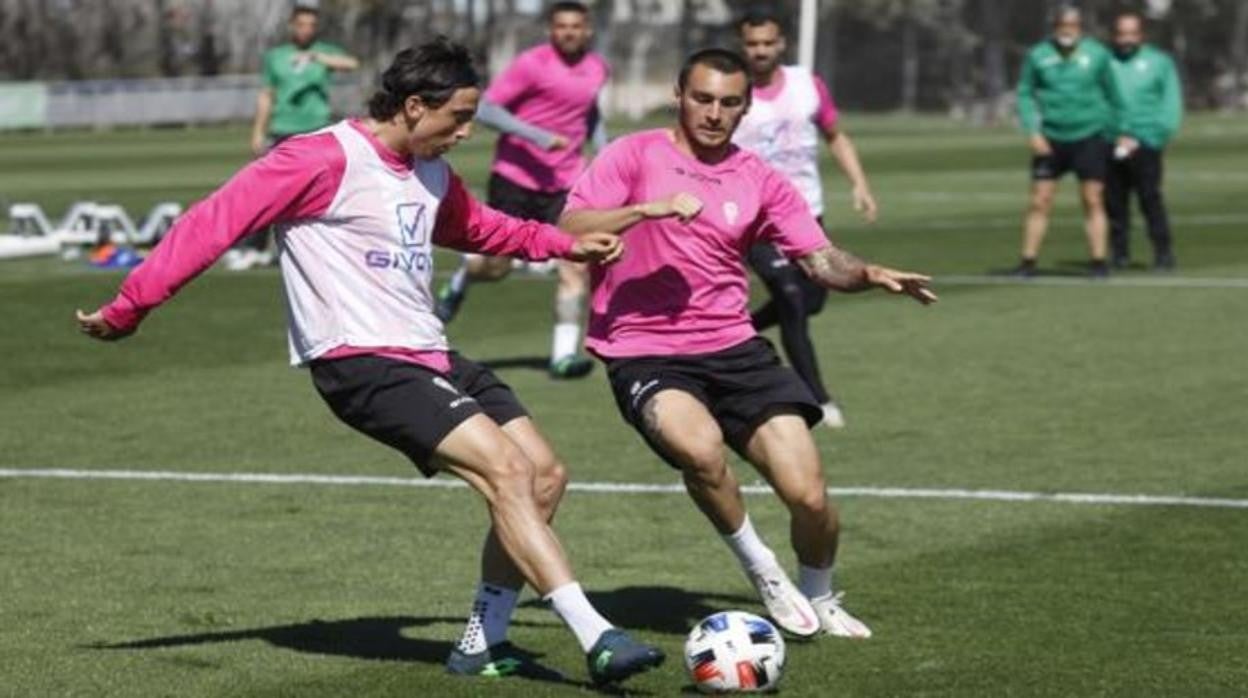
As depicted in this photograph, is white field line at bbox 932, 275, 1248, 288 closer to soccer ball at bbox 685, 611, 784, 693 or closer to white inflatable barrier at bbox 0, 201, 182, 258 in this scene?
white inflatable barrier at bbox 0, 201, 182, 258

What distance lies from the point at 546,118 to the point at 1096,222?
24.2 ft

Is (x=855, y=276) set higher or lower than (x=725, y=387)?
higher

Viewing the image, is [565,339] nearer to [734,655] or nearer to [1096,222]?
[1096,222]

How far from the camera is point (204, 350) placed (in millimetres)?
19844

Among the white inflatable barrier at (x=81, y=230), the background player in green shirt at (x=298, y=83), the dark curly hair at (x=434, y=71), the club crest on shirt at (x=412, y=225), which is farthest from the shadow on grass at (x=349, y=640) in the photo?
the white inflatable barrier at (x=81, y=230)

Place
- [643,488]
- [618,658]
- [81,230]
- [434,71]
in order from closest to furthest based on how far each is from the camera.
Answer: [618,658] < [434,71] < [643,488] < [81,230]

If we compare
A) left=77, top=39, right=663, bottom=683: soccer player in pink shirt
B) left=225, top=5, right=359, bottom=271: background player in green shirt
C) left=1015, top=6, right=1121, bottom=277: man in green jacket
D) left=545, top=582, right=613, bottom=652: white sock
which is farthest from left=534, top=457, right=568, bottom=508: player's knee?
left=225, top=5, right=359, bottom=271: background player in green shirt

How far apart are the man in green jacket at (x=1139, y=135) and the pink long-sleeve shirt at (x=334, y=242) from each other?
1787 centimetres

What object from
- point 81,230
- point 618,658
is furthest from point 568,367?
point 81,230

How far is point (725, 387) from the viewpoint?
10148mm

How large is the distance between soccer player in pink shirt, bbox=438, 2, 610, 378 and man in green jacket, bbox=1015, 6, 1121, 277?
21.7 feet

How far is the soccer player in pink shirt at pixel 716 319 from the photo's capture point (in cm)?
997

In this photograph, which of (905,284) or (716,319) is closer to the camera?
(905,284)

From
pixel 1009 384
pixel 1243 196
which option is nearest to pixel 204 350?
pixel 1009 384
